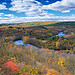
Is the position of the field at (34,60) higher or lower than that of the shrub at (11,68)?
lower

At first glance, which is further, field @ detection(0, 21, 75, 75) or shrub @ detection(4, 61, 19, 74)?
field @ detection(0, 21, 75, 75)

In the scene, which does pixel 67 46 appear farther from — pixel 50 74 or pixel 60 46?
pixel 50 74

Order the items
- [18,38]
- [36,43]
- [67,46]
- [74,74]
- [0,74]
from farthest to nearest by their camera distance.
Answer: [18,38] < [36,43] < [67,46] < [74,74] < [0,74]

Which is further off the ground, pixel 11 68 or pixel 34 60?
pixel 11 68

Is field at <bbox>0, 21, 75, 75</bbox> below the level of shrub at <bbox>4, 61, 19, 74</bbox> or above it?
below

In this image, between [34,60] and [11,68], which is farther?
[34,60]

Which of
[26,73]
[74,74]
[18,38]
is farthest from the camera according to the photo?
[18,38]

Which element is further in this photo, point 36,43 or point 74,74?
point 36,43

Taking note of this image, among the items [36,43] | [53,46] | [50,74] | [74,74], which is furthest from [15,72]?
[36,43]

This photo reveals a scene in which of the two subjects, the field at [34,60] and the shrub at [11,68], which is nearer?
the shrub at [11,68]

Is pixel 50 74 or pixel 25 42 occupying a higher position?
pixel 50 74

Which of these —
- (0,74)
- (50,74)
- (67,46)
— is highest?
(0,74)
